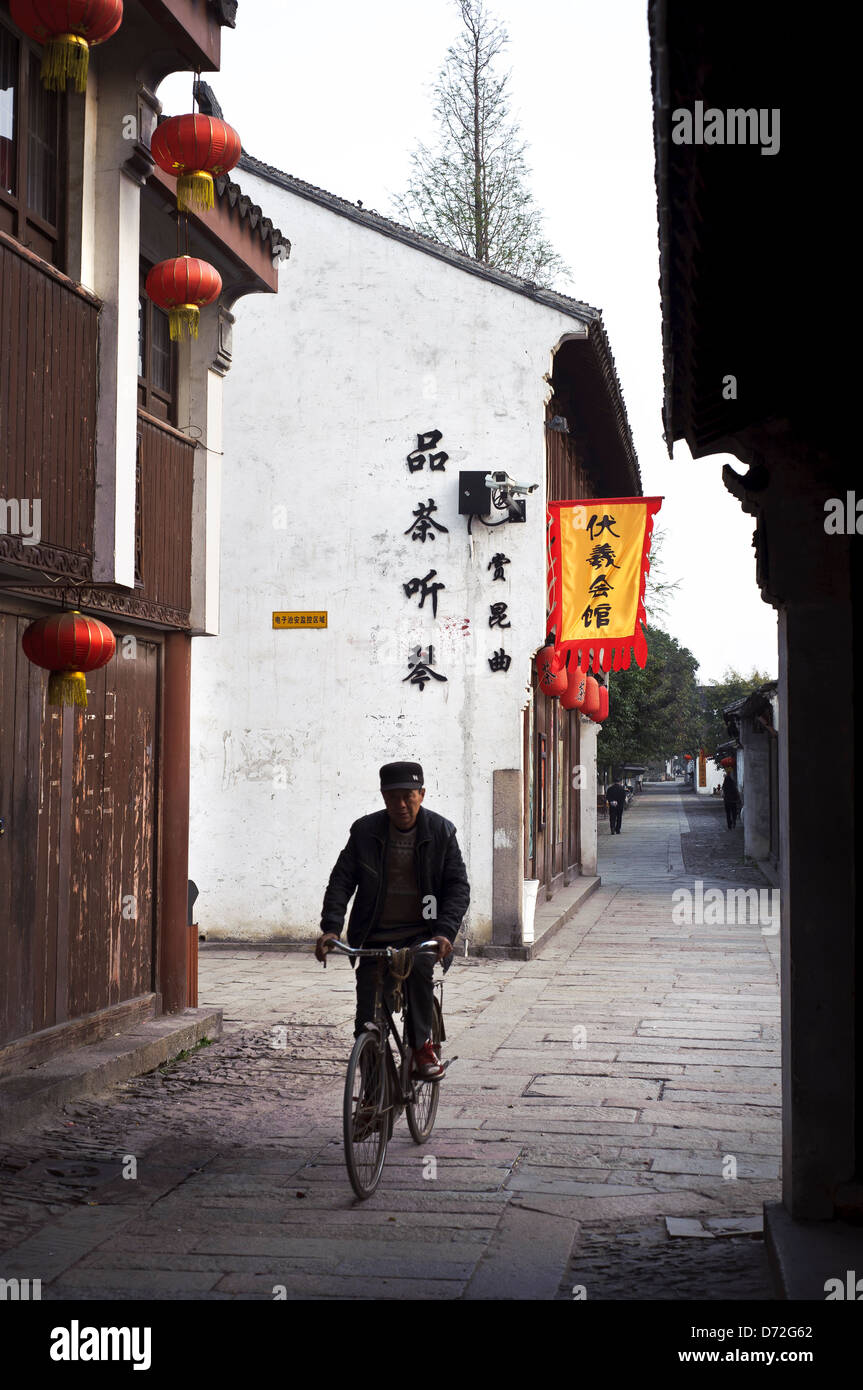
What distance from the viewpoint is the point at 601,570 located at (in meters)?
15.2

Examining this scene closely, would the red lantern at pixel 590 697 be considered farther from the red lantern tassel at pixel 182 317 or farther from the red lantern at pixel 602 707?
the red lantern tassel at pixel 182 317

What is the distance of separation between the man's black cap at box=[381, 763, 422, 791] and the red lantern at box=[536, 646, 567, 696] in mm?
9119

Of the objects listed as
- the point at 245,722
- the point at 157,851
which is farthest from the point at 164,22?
the point at 245,722

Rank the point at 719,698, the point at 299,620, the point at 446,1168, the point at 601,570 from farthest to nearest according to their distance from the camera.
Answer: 1. the point at 719,698
2. the point at 299,620
3. the point at 601,570
4. the point at 446,1168

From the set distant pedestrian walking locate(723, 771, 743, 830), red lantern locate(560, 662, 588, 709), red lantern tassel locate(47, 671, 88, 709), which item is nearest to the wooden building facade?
red lantern tassel locate(47, 671, 88, 709)

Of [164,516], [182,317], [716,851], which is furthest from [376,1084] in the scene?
[716,851]

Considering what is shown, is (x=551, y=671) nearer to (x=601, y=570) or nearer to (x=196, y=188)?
(x=601, y=570)

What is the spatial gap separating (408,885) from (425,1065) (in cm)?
86

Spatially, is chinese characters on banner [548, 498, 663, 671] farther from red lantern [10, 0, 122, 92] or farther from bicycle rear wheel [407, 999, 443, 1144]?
red lantern [10, 0, 122, 92]

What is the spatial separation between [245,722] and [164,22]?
8.72 metres

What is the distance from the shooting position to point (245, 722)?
15750mm

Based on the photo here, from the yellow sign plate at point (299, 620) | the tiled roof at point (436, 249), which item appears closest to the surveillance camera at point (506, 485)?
the tiled roof at point (436, 249)

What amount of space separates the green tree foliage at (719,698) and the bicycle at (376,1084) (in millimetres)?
84021

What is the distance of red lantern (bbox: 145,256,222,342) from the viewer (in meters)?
8.88
